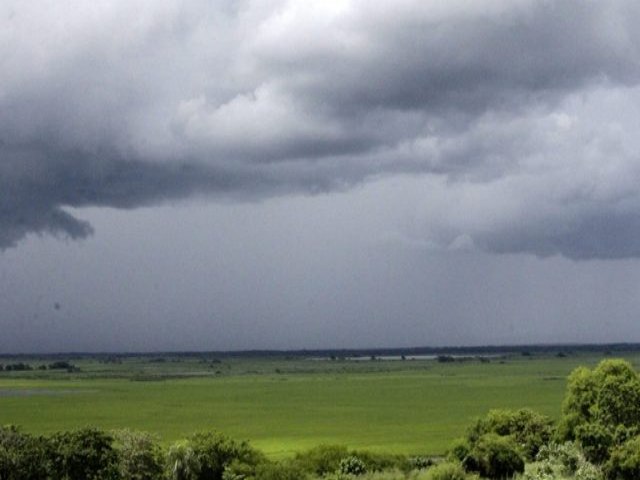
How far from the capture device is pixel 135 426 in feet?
276

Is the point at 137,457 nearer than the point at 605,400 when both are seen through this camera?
Yes

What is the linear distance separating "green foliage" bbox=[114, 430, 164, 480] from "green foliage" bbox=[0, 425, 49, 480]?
3.84 m

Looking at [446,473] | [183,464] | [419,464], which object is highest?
[183,464]

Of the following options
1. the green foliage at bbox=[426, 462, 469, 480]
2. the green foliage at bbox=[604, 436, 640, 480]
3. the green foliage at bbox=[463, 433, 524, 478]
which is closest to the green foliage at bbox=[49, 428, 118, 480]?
the green foliage at bbox=[426, 462, 469, 480]

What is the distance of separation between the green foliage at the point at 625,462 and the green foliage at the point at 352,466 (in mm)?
14145

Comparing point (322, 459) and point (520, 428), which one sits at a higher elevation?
point (520, 428)

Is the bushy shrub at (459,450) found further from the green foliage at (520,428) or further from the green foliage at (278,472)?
the green foliage at (278,472)

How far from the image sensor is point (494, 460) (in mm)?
53750

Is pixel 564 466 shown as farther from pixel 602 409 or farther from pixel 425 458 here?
pixel 425 458

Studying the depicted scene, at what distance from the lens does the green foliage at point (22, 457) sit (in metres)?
45.5

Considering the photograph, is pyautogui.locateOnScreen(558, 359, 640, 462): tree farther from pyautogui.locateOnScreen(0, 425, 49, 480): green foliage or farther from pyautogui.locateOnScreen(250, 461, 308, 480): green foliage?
pyautogui.locateOnScreen(0, 425, 49, 480): green foliage

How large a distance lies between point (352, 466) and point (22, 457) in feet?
58.4

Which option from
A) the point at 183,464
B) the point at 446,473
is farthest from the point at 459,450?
the point at 183,464

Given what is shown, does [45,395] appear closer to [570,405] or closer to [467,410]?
[467,410]
